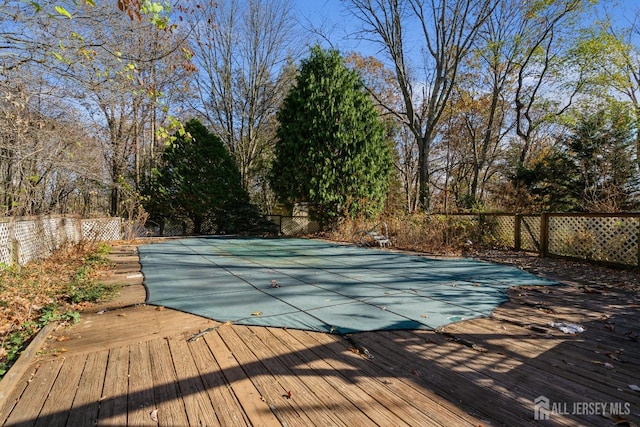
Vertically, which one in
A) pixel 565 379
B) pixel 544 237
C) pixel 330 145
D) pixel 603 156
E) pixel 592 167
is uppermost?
pixel 330 145

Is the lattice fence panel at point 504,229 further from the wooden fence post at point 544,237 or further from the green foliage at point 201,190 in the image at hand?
the green foliage at point 201,190

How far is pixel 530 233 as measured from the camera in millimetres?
7133

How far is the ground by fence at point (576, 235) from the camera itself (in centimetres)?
532

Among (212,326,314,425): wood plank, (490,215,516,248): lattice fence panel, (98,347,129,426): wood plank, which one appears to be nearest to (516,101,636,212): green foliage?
(490,215,516,248): lattice fence panel

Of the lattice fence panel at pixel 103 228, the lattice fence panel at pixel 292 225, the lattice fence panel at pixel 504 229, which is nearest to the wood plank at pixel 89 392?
the lattice fence panel at pixel 103 228

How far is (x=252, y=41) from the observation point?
14156mm

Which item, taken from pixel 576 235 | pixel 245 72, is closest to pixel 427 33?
pixel 245 72

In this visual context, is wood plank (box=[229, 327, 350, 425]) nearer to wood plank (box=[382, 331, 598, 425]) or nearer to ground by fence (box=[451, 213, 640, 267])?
wood plank (box=[382, 331, 598, 425])

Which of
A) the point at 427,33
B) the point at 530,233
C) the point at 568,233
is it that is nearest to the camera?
the point at 568,233

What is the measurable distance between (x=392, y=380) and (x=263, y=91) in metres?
15.0

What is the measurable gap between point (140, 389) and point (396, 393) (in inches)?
53.4

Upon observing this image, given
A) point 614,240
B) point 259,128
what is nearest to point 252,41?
point 259,128

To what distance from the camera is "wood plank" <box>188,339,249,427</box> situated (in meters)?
1.44

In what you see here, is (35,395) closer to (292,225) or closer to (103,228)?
(103,228)
